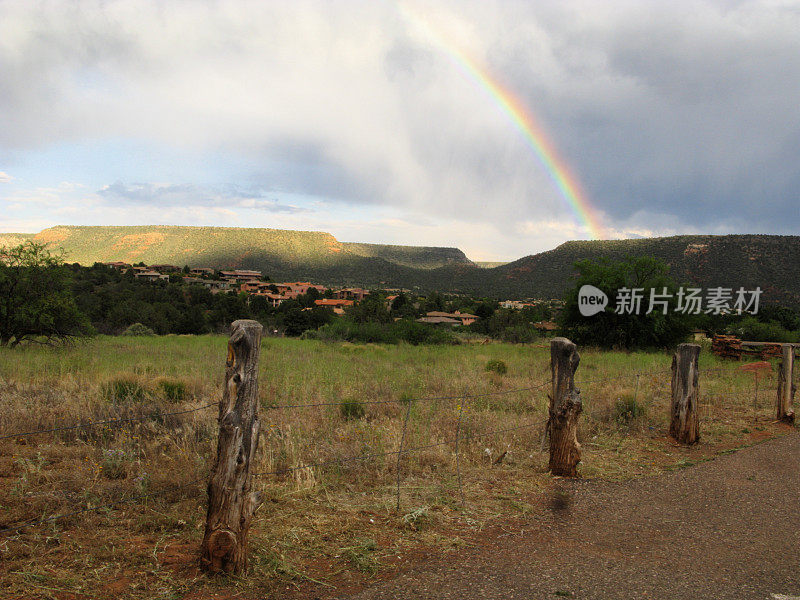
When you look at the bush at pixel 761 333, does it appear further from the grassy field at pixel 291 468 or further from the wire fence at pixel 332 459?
the grassy field at pixel 291 468

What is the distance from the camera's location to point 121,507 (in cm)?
510

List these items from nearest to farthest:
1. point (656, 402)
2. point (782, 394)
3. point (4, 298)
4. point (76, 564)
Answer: point (76, 564)
point (782, 394)
point (656, 402)
point (4, 298)

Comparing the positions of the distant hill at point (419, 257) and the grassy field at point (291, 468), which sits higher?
the distant hill at point (419, 257)

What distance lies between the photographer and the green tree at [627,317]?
28562 mm

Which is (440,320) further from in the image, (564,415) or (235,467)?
(235,467)

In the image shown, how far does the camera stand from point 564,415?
267 inches

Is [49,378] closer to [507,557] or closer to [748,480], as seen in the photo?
[507,557]

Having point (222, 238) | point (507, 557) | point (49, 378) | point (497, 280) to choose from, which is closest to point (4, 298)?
point (49, 378)

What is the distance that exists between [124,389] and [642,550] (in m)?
9.45

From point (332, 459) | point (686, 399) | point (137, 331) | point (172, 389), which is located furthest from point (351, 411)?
point (137, 331)

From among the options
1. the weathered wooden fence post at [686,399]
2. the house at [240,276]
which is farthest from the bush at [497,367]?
the house at [240,276]

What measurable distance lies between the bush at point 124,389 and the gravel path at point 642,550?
7500 mm

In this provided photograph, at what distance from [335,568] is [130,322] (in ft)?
122

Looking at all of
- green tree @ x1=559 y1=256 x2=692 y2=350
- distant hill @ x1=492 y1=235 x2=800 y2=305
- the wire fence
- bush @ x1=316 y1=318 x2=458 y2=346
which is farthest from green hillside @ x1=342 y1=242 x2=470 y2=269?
the wire fence
